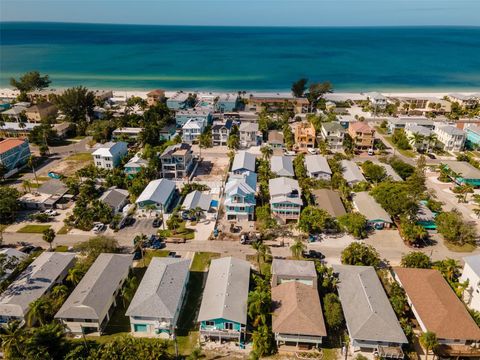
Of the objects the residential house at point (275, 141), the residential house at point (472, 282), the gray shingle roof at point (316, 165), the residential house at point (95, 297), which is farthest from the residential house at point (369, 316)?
the residential house at point (275, 141)

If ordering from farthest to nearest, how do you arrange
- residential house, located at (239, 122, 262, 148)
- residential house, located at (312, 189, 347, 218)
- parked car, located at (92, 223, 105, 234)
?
residential house, located at (239, 122, 262, 148)
residential house, located at (312, 189, 347, 218)
parked car, located at (92, 223, 105, 234)

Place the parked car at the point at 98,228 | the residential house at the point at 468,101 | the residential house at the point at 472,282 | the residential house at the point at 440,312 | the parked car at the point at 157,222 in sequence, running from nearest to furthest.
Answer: the residential house at the point at 440,312 → the residential house at the point at 472,282 → the parked car at the point at 98,228 → the parked car at the point at 157,222 → the residential house at the point at 468,101

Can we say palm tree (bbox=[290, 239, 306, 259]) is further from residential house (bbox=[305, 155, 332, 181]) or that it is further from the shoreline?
the shoreline

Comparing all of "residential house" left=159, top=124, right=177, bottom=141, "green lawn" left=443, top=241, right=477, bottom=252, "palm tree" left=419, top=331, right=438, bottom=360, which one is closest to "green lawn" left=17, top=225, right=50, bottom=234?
"residential house" left=159, top=124, right=177, bottom=141

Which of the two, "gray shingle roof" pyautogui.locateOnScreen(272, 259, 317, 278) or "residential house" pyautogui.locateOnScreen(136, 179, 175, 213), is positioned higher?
"residential house" pyautogui.locateOnScreen(136, 179, 175, 213)

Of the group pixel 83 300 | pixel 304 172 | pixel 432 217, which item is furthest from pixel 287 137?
pixel 83 300

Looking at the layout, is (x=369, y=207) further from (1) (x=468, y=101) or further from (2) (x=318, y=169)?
(1) (x=468, y=101)

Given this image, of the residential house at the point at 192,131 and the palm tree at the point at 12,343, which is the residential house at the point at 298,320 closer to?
the palm tree at the point at 12,343
